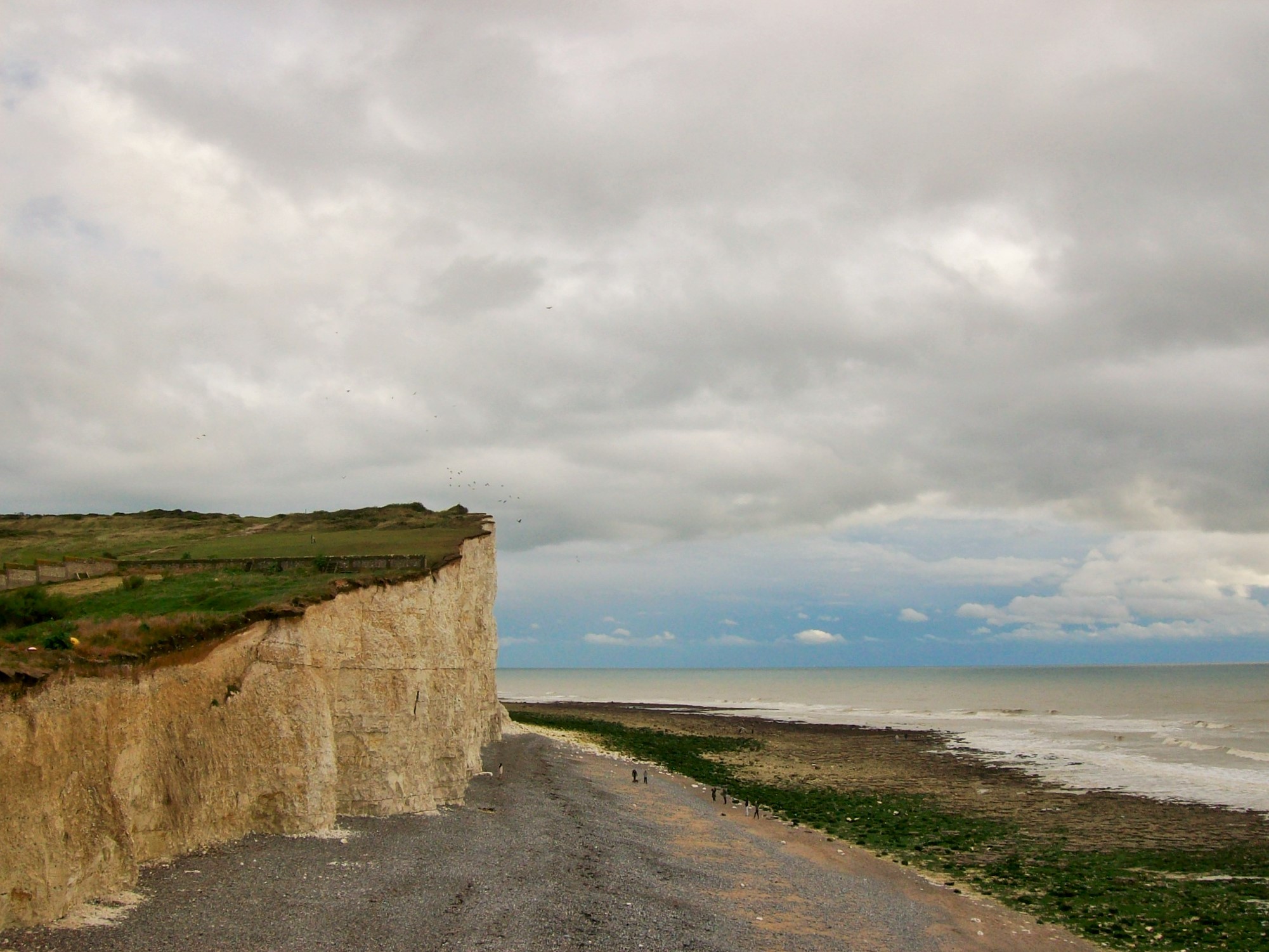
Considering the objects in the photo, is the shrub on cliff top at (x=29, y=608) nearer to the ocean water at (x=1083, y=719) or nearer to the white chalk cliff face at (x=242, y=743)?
the white chalk cliff face at (x=242, y=743)

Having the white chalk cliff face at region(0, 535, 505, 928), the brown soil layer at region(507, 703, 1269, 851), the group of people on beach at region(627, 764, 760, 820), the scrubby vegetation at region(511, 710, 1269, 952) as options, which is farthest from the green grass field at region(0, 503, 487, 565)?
the brown soil layer at region(507, 703, 1269, 851)

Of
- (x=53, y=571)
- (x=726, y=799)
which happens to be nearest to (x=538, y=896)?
(x=53, y=571)

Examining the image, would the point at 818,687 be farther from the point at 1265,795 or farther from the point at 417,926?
the point at 417,926

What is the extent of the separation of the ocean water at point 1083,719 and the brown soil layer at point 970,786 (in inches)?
102

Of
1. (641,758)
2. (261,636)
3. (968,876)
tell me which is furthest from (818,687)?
(261,636)

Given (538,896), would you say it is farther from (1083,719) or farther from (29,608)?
(1083,719)

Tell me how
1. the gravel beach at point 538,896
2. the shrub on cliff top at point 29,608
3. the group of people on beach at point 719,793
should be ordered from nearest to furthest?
1. the gravel beach at point 538,896
2. the shrub on cliff top at point 29,608
3. the group of people on beach at point 719,793

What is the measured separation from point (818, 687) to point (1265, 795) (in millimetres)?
139892

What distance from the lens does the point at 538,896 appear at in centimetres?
1830

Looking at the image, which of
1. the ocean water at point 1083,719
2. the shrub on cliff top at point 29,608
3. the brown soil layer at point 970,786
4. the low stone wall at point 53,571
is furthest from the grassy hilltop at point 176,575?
the ocean water at point 1083,719

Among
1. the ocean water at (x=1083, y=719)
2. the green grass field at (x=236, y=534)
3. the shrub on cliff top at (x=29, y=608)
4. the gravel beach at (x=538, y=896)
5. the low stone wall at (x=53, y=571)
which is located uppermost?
the green grass field at (x=236, y=534)

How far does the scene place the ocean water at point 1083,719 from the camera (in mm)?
44156

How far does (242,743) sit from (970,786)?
35.5 metres

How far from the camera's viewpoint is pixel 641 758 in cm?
4956
